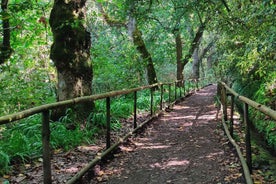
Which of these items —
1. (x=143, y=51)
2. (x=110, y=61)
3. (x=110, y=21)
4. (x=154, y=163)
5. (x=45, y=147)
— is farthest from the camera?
(x=110, y=21)

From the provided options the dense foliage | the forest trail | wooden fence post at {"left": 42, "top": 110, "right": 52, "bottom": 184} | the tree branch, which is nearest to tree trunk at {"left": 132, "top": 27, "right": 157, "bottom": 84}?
the dense foliage

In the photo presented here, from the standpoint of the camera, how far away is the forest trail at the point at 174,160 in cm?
498

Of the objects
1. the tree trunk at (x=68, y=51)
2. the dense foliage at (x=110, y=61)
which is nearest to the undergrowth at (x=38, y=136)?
the dense foliage at (x=110, y=61)

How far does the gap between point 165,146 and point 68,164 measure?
2.58m

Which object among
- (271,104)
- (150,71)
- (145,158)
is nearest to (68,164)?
(145,158)

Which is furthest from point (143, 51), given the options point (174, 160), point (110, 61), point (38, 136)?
point (38, 136)

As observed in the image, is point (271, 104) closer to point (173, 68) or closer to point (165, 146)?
point (165, 146)

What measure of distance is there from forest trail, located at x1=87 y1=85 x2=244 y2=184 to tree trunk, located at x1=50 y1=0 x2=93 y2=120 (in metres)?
1.74

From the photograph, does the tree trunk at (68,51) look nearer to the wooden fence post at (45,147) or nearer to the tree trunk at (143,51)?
the wooden fence post at (45,147)

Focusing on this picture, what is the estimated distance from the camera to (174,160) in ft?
19.7

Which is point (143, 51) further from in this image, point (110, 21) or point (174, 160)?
point (174, 160)

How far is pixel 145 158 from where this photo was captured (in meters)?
6.15

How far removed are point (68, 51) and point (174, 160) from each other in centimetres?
330

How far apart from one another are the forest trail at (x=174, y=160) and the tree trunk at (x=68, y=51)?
68.7 inches
